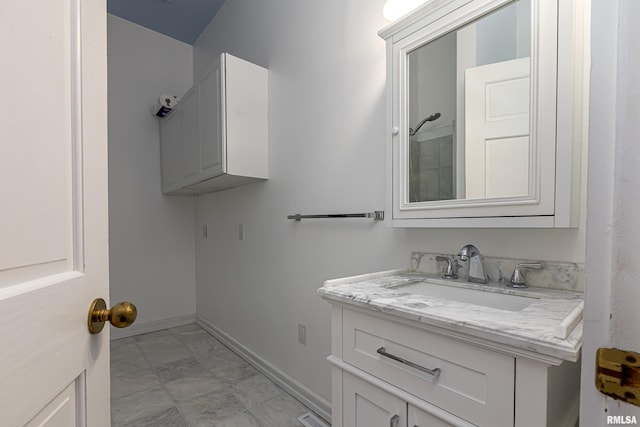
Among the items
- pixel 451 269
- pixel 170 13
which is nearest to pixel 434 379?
pixel 451 269

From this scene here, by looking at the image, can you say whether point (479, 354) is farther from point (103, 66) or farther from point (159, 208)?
point (159, 208)

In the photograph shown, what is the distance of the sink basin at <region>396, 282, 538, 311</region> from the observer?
891 mm

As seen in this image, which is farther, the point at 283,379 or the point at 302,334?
the point at 283,379

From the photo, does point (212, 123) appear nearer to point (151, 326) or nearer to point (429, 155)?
point (429, 155)

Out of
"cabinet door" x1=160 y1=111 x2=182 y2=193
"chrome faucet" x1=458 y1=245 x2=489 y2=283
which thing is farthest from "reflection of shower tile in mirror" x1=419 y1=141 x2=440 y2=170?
"cabinet door" x1=160 y1=111 x2=182 y2=193

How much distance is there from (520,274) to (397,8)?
3.57 feet

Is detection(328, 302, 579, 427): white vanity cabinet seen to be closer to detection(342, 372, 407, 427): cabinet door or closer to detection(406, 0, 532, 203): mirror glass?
detection(342, 372, 407, 427): cabinet door

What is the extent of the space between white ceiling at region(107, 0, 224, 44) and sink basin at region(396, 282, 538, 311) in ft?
9.12

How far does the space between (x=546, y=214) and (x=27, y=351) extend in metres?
1.11

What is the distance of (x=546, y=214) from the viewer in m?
0.86

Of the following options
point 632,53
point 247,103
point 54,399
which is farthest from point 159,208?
point 632,53

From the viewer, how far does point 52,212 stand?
18.3 inches

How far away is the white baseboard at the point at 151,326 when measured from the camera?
277cm

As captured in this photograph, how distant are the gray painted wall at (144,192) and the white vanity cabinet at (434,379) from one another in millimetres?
2614
